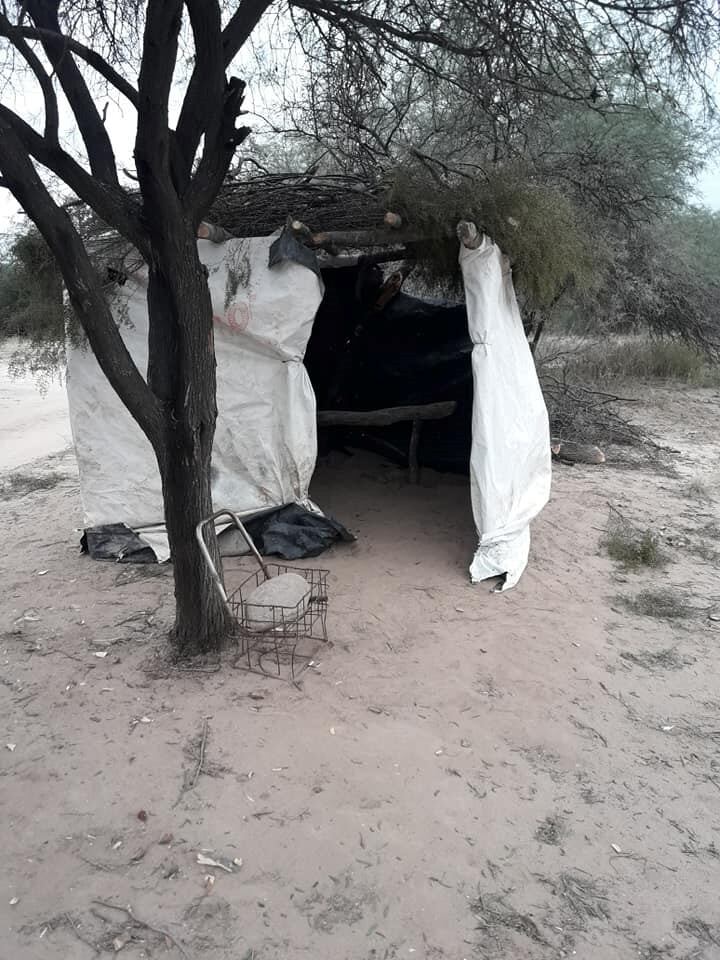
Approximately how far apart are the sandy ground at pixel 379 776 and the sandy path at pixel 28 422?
3.37 metres

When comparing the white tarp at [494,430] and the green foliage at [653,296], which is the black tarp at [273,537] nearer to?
the white tarp at [494,430]

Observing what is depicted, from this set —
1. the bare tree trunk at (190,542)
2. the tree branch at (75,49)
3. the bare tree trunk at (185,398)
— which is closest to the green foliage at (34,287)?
the tree branch at (75,49)

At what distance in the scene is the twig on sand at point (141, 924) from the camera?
2176 millimetres

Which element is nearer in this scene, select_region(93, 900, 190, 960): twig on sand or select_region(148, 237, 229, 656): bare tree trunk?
select_region(93, 900, 190, 960): twig on sand

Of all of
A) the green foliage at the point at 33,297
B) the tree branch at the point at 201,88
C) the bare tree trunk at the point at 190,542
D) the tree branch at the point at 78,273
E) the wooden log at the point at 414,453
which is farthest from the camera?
the wooden log at the point at 414,453

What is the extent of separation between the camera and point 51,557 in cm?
534

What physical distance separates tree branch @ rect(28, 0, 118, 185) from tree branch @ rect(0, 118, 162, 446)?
1.35 feet

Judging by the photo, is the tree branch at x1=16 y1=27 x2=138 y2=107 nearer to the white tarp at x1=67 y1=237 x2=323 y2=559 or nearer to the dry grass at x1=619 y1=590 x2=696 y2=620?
the white tarp at x1=67 y1=237 x2=323 y2=559

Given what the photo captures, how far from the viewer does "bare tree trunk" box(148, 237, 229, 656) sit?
3.38 metres

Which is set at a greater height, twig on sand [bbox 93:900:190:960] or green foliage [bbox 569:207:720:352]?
green foliage [bbox 569:207:720:352]

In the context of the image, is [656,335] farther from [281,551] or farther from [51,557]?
[51,557]

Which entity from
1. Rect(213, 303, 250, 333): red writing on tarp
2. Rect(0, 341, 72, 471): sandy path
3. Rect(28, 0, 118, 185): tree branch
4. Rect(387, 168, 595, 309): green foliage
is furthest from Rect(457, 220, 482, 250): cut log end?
Rect(0, 341, 72, 471): sandy path

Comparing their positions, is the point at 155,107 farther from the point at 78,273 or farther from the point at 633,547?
the point at 633,547

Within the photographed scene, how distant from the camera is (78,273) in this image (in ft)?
10.1
